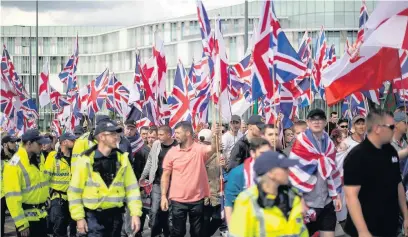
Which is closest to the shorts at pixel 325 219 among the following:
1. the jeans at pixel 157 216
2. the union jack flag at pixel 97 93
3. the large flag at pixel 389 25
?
the large flag at pixel 389 25

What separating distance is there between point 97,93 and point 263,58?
17.4 metres

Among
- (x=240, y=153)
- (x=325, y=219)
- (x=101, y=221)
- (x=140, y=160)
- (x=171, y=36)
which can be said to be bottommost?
(x=325, y=219)

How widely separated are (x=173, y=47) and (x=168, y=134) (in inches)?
2957

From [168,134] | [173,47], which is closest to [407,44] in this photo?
[168,134]

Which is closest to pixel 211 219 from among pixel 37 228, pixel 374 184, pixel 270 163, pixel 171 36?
pixel 37 228

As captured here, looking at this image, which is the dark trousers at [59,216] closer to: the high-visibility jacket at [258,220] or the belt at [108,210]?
the belt at [108,210]

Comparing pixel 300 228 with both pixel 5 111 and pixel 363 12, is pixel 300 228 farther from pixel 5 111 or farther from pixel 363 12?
pixel 5 111

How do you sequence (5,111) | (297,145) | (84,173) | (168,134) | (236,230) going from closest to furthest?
(236,230) < (84,173) < (297,145) < (168,134) < (5,111)

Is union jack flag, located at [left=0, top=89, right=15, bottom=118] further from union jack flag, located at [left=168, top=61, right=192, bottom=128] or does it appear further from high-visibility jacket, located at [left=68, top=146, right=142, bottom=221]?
high-visibility jacket, located at [left=68, top=146, right=142, bottom=221]

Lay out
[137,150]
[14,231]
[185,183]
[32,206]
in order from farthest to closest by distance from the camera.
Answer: [14,231]
[137,150]
[185,183]
[32,206]

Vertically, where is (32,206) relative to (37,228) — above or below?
above

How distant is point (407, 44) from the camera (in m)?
8.60

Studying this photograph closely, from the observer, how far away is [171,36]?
8831cm

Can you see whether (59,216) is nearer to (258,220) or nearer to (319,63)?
(258,220)
